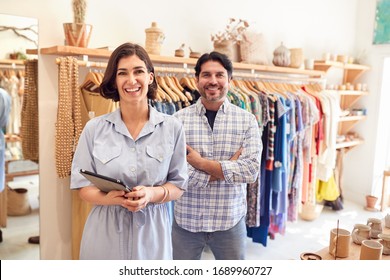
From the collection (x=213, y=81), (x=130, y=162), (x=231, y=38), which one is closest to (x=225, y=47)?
(x=231, y=38)

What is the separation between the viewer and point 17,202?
5.60 feet

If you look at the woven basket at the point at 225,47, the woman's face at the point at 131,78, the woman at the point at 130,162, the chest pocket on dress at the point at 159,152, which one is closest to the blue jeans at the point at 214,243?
the woman at the point at 130,162

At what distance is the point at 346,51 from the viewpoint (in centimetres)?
346

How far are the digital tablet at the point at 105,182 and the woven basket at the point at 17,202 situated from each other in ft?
2.76

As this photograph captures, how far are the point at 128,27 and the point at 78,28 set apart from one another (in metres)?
0.41

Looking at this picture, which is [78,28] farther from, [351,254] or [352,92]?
[352,92]

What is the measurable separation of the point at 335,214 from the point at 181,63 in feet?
6.56

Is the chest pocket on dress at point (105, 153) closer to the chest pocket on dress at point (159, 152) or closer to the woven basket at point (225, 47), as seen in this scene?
the chest pocket on dress at point (159, 152)

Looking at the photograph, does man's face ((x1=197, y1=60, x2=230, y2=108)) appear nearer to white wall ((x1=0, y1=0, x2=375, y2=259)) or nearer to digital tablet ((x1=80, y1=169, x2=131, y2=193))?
digital tablet ((x1=80, y1=169, x2=131, y2=193))

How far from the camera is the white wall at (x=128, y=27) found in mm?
1753

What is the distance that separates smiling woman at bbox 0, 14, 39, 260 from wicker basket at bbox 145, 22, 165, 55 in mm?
536

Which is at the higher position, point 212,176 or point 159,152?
point 159,152

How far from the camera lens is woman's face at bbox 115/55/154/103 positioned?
1034 mm
